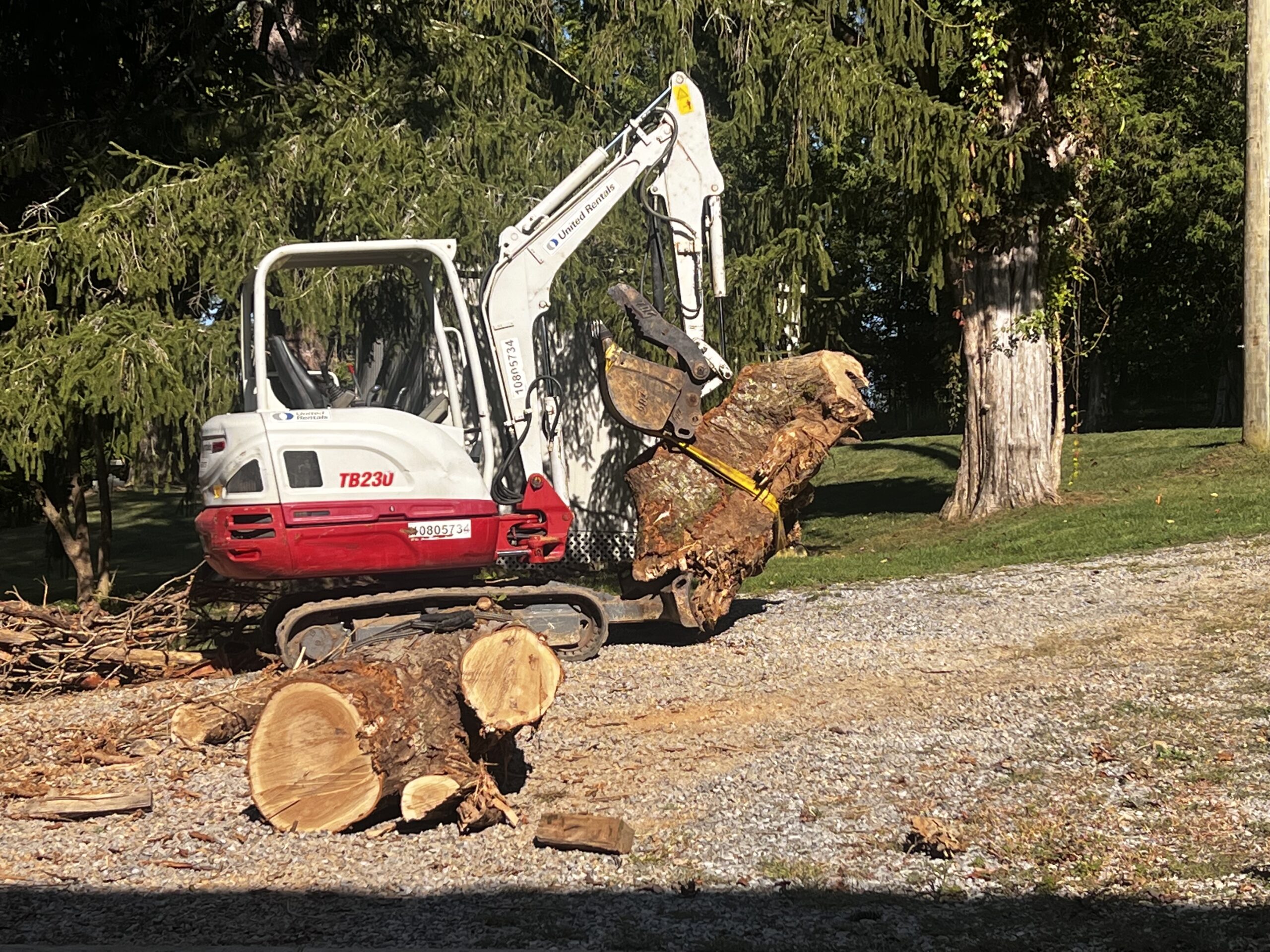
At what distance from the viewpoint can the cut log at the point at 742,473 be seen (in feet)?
31.9

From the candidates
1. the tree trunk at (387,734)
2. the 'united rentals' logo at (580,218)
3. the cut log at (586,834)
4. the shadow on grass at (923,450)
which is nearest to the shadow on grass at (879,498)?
the shadow on grass at (923,450)

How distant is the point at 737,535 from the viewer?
9.73m

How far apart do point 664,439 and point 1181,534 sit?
6.24 meters

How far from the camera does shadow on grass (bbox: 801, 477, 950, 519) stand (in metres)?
21.3

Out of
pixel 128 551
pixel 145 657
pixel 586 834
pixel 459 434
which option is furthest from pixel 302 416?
pixel 128 551

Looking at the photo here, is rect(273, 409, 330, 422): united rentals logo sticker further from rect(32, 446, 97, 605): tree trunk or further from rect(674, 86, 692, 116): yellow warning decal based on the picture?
rect(32, 446, 97, 605): tree trunk

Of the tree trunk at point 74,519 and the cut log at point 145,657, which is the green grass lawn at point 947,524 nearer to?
the tree trunk at point 74,519

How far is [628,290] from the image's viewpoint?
9.75m

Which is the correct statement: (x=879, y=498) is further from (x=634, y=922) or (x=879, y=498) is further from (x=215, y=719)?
(x=634, y=922)

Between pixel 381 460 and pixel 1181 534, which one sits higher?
pixel 381 460

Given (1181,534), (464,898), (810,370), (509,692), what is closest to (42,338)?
(810,370)

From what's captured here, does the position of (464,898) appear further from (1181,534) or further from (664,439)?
(1181,534)

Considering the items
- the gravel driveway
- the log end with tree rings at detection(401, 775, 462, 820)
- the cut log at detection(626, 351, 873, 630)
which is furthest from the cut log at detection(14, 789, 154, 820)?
the cut log at detection(626, 351, 873, 630)

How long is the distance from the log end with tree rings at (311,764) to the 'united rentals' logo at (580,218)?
4.61 m
